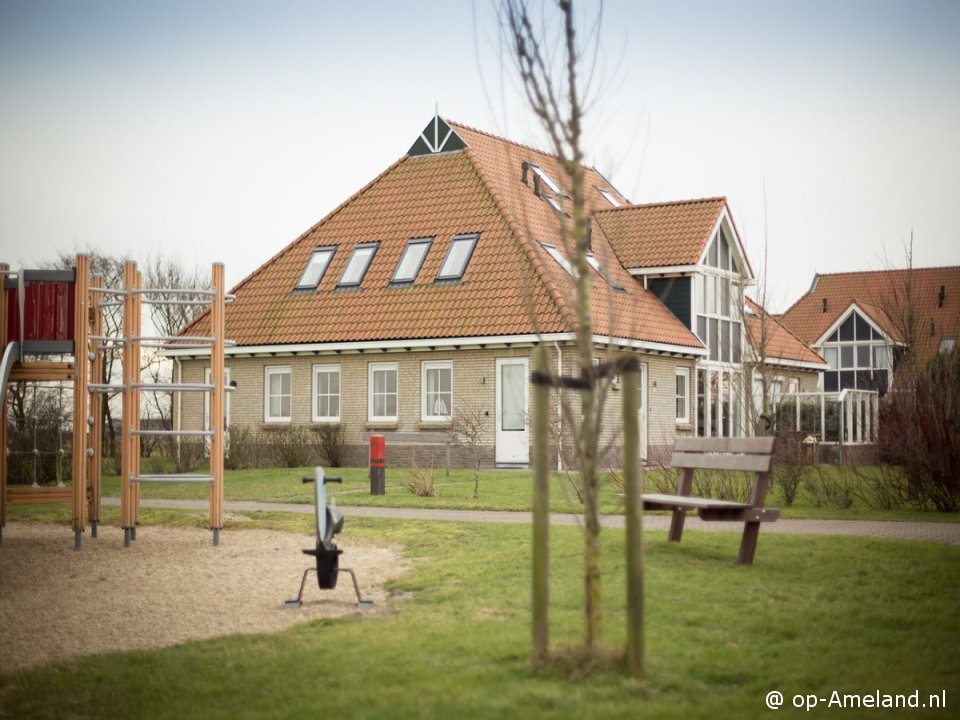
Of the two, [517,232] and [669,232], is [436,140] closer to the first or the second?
[517,232]

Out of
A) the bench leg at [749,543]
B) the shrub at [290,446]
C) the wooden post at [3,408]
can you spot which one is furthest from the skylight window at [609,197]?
the bench leg at [749,543]

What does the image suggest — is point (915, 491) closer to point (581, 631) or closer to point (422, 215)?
point (581, 631)

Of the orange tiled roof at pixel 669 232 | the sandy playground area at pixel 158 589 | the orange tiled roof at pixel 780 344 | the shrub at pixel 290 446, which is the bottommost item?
Answer: the sandy playground area at pixel 158 589

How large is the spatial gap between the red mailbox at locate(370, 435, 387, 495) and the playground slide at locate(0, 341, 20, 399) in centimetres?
692

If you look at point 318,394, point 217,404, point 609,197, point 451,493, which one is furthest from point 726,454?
point 609,197

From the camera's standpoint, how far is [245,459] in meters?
31.2

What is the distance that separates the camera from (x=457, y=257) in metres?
31.9

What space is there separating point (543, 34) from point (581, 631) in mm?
3861

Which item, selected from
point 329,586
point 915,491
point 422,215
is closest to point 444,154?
point 422,215

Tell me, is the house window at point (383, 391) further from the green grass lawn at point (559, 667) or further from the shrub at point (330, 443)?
the green grass lawn at point (559, 667)

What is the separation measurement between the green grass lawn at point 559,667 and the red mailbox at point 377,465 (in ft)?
31.1

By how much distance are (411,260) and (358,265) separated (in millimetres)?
1846

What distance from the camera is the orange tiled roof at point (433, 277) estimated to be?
29.6m

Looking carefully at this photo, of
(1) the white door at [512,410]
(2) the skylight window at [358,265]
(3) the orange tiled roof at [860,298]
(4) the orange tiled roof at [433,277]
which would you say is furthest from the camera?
(3) the orange tiled roof at [860,298]
